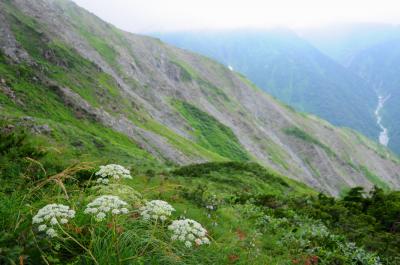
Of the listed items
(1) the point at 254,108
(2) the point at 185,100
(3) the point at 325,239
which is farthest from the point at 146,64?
(3) the point at 325,239

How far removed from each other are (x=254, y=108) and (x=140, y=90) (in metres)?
63.0

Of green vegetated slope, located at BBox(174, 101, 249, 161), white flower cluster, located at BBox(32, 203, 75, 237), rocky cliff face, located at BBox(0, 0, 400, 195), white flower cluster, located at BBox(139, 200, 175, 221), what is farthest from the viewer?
green vegetated slope, located at BBox(174, 101, 249, 161)

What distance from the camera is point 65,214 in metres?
6.68

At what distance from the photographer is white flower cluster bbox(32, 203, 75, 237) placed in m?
6.53

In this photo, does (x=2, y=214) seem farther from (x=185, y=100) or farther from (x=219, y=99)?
(x=219, y=99)

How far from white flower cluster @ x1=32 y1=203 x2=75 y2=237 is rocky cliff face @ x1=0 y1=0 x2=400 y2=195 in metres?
37.0

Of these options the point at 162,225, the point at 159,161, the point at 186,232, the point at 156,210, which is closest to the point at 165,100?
the point at 159,161

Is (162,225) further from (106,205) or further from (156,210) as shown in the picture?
(106,205)

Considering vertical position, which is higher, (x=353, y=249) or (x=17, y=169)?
(x=353, y=249)

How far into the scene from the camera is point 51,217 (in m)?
6.97

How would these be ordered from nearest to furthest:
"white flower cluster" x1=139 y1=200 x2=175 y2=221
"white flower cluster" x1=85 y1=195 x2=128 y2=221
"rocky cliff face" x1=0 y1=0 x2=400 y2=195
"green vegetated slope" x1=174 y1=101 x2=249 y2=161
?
"white flower cluster" x1=85 y1=195 x2=128 y2=221 → "white flower cluster" x1=139 y1=200 x2=175 y2=221 → "rocky cliff face" x1=0 y1=0 x2=400 y2=195 → "green vegetated slope" x1=174 y1=101 x2=249 y2=161

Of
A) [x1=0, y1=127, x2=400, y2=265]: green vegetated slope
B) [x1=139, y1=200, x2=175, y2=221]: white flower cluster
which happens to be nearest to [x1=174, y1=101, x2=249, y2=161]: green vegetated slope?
[x1=0, y1=127, x2=400, y2=265]: green vegetated slope

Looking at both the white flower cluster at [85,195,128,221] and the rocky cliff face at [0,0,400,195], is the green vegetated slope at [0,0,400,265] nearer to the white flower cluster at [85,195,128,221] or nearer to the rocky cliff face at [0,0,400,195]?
the white flower cluster at [85,195,128,221]

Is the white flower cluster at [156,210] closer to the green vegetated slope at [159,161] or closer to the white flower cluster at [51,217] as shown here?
the green vegetated slope at [159,161]
